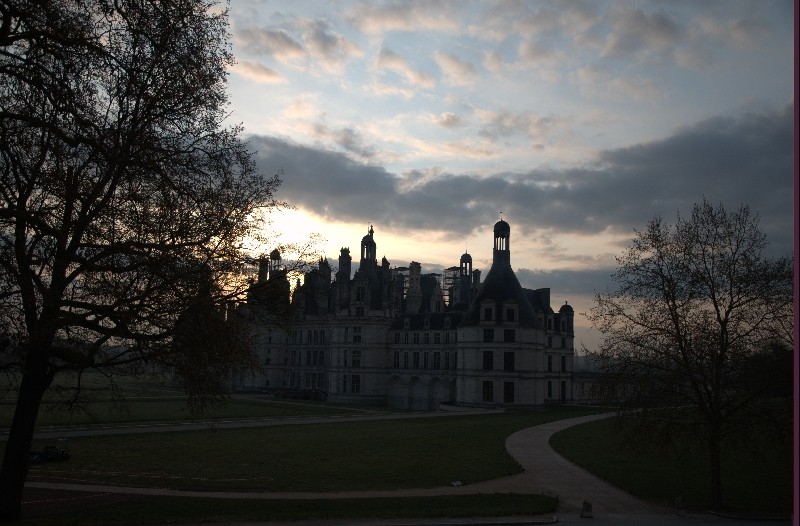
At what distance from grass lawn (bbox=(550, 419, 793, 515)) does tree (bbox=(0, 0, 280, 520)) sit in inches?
641

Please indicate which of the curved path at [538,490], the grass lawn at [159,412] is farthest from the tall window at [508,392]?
the curved path at [538,490]

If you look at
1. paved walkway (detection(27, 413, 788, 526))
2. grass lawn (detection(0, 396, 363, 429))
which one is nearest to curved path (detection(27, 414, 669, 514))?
paved walkway (detection(27, 413, 788, 526))

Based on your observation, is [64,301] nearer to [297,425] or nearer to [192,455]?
[192,455]

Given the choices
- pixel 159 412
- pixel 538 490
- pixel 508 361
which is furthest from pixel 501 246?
pixel 538 490

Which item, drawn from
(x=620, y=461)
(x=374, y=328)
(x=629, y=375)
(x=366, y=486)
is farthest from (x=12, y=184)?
(x=374, y=328)

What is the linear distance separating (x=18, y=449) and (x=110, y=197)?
7.12 m

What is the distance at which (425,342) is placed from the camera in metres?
83.3

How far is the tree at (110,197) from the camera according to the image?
14.9 m

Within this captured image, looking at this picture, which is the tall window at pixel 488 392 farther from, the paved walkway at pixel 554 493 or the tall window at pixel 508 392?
the paved walkway at pixel 554 493

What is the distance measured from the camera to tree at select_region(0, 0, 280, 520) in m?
14.9

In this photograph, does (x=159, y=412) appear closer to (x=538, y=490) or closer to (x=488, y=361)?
(x=488, y=361)

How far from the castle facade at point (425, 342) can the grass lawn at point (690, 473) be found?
34.2 metres

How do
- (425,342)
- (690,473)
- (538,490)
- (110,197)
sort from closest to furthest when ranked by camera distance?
1. (110,197)
2. (538,490)
3. (690,473)
4. (425,342)

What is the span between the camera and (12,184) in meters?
16.0
